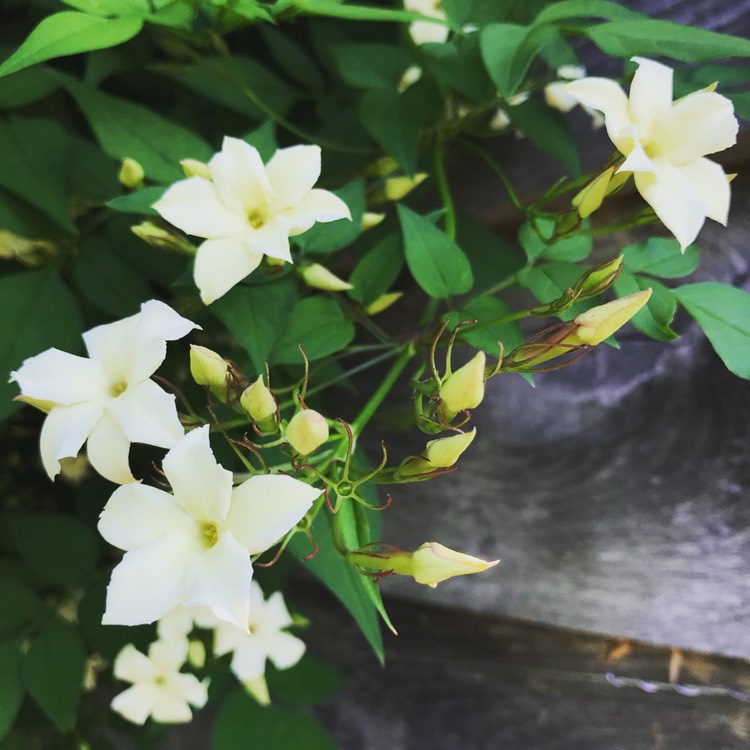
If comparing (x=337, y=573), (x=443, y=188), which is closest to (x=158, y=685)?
(x=337, y=573)

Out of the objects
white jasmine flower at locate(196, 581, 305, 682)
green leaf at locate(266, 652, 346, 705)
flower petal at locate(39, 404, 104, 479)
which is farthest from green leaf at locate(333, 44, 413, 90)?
green leaf at locate(266, 652, 346, 705)

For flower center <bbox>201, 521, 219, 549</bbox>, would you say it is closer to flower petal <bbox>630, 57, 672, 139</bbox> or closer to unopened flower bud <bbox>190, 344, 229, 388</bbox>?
unopened flower bud <bbox>190, 344, 229, 388</bbox>

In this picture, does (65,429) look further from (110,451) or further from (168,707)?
(168,707)

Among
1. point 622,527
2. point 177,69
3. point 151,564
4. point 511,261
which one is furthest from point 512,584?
point 177,69

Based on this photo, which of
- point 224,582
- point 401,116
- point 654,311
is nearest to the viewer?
point 224,582

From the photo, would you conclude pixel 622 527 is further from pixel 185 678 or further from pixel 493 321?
pixel 185 678

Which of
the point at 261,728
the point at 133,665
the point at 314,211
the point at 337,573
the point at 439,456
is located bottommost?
the point at 261,728

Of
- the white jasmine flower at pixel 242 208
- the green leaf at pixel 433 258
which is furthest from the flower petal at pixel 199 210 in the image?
the green leaf at pixel 433 258
